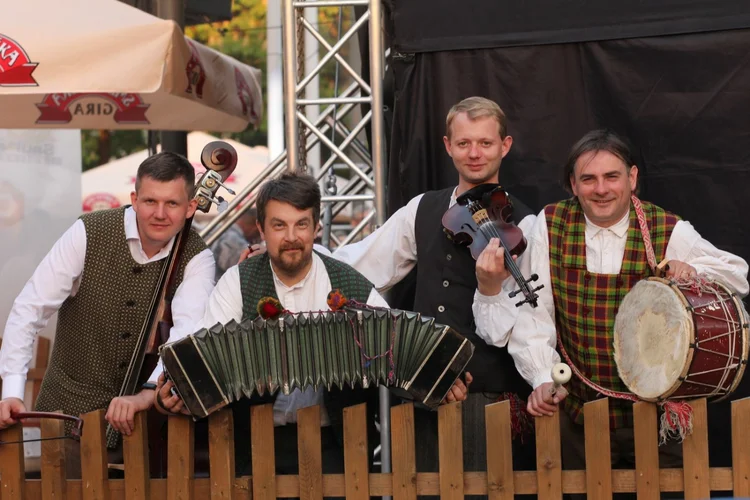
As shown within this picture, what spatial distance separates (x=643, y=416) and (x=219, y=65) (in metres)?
4.01

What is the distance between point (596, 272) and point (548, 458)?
0.76 m

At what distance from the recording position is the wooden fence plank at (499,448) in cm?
347

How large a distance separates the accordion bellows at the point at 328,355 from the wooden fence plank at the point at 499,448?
0.21 metres

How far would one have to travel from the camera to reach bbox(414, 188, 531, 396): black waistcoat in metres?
3.97

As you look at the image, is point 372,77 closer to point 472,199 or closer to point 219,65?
point 472,199

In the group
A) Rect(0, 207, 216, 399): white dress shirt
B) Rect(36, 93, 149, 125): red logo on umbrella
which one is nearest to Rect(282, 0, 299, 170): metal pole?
Rect(0, 207, 216, 399): white dress shirt

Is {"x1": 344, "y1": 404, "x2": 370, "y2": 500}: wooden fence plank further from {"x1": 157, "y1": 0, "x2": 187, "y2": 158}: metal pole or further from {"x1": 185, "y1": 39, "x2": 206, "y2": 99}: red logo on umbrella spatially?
{"x1": 157, "y1": 0, "x2": 187, "y2": 158}: metal pole

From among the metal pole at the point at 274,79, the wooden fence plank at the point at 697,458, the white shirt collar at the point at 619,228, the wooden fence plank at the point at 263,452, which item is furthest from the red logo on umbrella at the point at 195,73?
the metal pole at the point at 274,79

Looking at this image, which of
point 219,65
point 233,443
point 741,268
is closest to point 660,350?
point 741,268

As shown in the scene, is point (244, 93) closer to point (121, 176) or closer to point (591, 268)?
point (591, 268)

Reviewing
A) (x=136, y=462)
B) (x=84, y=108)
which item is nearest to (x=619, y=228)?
(x=136, y=462)

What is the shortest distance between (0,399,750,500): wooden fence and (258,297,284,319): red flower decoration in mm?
376

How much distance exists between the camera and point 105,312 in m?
4.07

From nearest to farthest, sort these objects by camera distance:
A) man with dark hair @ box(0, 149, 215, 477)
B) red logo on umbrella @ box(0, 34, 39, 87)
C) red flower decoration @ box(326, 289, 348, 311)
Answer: red flower decoration @ box(326, 289, 348, 311)
man with dark hair @ box(0, 149, 215, 477)
red logo on umbrella @ box(0, 34, 39, 87)
